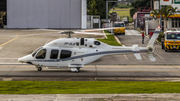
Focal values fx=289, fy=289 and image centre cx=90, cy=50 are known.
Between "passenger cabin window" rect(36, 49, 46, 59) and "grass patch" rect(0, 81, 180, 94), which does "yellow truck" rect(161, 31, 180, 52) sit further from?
"passenger cabin window" rect(36, 49, 46, 59)

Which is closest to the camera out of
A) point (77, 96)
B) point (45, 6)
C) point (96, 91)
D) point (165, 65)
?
point (77, 96)

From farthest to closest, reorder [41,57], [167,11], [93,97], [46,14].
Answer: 1. [46,14]
2. [167,11]
3. [41,57]
4. [93,97]

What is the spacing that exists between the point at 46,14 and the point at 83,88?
46.2 meters

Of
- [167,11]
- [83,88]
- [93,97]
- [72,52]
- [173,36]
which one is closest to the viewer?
[93,97]

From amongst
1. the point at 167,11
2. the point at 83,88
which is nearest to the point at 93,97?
the point at 83,88

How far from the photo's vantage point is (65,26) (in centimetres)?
6062

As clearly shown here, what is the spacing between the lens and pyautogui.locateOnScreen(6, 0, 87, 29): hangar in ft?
195

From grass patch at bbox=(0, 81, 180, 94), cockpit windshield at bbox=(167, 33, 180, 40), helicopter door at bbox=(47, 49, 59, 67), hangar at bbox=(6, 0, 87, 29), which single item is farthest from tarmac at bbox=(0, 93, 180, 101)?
hangar at bbox=(6, 0, 87, 29)

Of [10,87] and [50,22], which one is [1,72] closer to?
[10,87]

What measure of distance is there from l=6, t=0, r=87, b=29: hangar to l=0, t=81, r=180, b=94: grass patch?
43.9 m

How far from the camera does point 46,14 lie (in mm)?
60000

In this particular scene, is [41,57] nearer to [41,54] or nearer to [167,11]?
[41,54]

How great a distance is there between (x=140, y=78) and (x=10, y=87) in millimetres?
8502

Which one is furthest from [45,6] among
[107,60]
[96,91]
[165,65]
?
[96,91]
